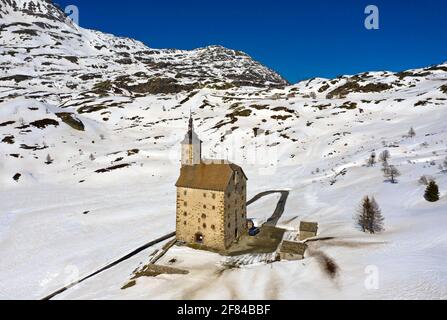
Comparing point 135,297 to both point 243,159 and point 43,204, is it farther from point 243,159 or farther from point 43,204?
point 243,159

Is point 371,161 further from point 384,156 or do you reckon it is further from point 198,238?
point 198,238

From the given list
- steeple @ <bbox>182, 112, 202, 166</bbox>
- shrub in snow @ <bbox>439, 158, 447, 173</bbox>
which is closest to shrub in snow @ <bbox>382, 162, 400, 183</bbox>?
shrub in snow @ <bbox>439, 158, 447, 173</bbox>

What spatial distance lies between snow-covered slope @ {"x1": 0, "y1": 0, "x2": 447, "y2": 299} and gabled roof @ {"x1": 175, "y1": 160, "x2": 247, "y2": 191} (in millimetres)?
7634

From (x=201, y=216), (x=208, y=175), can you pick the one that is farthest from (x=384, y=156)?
(x=201, y=216)

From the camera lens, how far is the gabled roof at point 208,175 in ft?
117

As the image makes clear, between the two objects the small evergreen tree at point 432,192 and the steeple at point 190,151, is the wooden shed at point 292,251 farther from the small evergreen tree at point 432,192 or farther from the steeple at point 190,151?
the small evergreen tree at point 432,192

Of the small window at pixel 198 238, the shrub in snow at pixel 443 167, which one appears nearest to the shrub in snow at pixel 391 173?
the shrub in snow at pixel 443 167

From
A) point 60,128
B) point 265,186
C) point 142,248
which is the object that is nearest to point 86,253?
point 142,248

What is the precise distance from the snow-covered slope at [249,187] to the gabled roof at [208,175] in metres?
7.63

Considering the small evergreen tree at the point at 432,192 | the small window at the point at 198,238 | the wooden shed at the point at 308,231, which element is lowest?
the small window at the point at 198,238

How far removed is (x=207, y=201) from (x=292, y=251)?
412 inches

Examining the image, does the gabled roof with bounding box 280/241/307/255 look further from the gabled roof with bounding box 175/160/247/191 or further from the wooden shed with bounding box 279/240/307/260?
the gabled roof with bounding box 175/160/247/191

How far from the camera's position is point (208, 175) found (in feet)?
121
